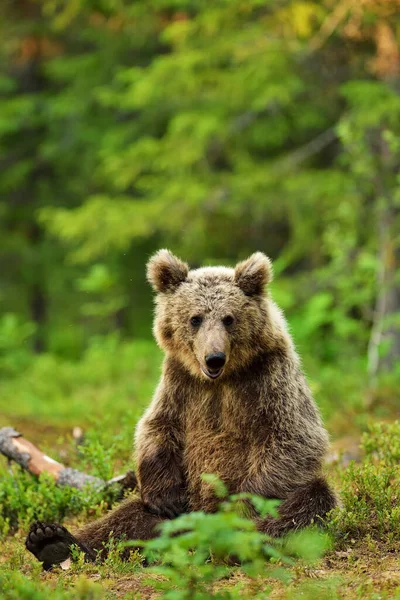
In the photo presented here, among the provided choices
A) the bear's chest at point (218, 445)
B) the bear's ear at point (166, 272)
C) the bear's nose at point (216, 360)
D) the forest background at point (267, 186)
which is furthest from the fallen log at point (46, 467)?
the forest background at point (267, 186)

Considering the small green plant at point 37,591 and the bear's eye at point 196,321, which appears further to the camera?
the bear's eye at point 196,321

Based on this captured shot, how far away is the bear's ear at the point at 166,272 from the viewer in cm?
576

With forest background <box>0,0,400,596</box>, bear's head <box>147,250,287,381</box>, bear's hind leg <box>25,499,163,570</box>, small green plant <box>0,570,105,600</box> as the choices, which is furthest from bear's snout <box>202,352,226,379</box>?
forest background <box>0,0,400,596</box>

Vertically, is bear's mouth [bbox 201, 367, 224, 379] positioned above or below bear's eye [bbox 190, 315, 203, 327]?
below

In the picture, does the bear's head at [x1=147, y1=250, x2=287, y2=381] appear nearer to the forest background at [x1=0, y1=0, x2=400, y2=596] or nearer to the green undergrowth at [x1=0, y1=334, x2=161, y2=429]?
the green undergrowth at [x1=0, y1=334, x2=161, y2=429]

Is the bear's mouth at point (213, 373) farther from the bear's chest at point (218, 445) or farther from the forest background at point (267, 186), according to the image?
the forest background at point (267, 186)

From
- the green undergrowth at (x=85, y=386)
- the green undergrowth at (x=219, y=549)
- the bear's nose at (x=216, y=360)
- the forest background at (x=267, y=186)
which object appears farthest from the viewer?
the forest background at (x=267, y=186)

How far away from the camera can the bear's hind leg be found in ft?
16.1

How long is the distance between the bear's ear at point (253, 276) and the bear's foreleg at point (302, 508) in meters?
1.20

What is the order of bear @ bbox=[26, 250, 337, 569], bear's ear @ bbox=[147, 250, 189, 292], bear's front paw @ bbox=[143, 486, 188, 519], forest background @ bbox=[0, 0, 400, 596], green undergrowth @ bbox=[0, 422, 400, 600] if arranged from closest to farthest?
green undergrowth @ bbox=[0, 422, 400, 600] → bear @ bbox=[26, 250, 337, 569] → bear's front paw @ bbox=[143, 486, 188, 519] → bear's ear @ bbox=[147, 250, 189, 292] → forest background @ bbox=[0, 0, 400, 596]

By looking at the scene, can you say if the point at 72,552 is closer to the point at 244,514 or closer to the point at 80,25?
the point at 244,514

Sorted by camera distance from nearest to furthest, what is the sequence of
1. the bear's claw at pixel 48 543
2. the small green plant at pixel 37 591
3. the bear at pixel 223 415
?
the small green plant at pixel 37 591 → the bear's claw at pixel 48 543 → the bear at pixel 223 415

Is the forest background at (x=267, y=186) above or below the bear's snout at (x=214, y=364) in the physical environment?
above

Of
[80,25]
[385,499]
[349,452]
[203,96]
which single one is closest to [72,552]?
[385,499]
